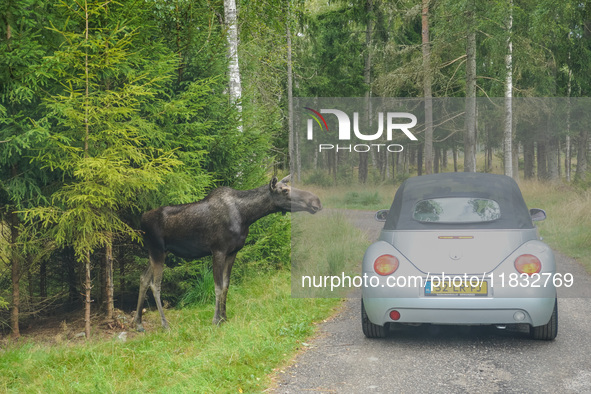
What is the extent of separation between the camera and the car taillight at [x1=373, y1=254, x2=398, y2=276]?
248 inches

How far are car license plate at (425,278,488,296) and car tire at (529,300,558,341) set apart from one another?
1.06 metres

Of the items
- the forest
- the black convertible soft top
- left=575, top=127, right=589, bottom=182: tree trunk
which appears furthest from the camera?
left=575, top=127, right=589, bottom=182: tree trunk

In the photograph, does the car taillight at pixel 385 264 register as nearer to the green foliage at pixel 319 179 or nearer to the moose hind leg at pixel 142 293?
the moose hind leg at pixel 142 293

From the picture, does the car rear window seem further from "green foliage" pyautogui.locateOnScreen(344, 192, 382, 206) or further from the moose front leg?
"green foliage" pyautogui.locateOnScreen(344, 192, 382, 206)

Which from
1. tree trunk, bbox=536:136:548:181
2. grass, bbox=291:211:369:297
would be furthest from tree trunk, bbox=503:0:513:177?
grass, bbox=291:211:369:297

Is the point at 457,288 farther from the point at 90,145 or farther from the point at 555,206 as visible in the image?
the point at 555,206

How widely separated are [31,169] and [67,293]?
288cm

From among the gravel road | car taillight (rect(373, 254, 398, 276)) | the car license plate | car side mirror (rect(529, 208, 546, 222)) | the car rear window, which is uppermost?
the car rear window

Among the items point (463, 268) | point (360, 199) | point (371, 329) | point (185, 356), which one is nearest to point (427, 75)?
point (360, 199)

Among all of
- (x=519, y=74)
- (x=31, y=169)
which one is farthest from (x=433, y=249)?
(x=519, y=74)

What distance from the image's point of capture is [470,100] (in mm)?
22203

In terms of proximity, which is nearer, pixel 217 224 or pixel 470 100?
pixel 217 224

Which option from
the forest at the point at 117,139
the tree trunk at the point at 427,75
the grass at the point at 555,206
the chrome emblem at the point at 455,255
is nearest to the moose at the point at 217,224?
the forest at the point at 117,139

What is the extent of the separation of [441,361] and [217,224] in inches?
153
